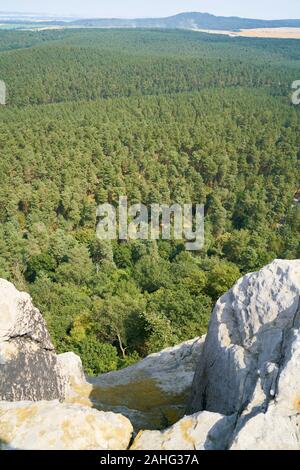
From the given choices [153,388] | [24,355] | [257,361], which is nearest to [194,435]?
[257,361]

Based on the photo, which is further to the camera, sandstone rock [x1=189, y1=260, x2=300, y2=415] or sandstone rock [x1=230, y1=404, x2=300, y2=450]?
sandstone rock [x1=189, y1=260, x2=300, y2=415]

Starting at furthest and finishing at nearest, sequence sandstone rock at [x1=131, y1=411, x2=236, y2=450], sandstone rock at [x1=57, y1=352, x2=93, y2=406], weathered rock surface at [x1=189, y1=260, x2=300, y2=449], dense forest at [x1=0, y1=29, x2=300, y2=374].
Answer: dense forest at [x1=0, y1=29, x2=300, y2=374]
sandstone rock at [x1=57, y1=352, x2=93, y2=406]
sandstone rock at [x1=131, y1=411, x2=236, y2=450]
weathered rock surface at [x1=189, y1=260, x2=300, y2=449]

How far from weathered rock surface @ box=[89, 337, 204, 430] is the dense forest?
5.93 m

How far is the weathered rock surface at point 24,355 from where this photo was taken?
52.6 ft

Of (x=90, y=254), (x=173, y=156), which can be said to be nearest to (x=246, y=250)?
(x=90, y=254)

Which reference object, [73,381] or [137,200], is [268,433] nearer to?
[73,381]

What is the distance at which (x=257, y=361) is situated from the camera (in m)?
13.2

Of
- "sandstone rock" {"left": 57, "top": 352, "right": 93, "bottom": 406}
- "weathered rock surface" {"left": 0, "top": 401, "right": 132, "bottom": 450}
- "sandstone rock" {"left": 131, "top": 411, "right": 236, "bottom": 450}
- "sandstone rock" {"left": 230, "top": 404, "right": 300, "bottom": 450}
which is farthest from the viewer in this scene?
"sandstone rock" {"left": 57, "top": 352, "right": 93, "bottom": 406}

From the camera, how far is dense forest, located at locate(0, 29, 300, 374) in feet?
115

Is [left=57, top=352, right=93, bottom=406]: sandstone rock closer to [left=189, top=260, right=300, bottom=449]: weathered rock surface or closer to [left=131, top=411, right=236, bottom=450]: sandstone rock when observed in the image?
[left=189, top=260, right=300, bottom=449]: weathered rock surface

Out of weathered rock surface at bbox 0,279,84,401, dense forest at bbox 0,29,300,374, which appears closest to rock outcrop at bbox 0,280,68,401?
weathered rock surface at bbox 0,279,84,401

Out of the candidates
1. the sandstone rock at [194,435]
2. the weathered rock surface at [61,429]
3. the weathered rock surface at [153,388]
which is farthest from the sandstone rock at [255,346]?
the weathered rock surface at [61,429]

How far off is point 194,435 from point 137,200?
2306 inches

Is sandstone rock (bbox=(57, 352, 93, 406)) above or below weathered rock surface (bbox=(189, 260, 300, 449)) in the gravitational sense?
below
